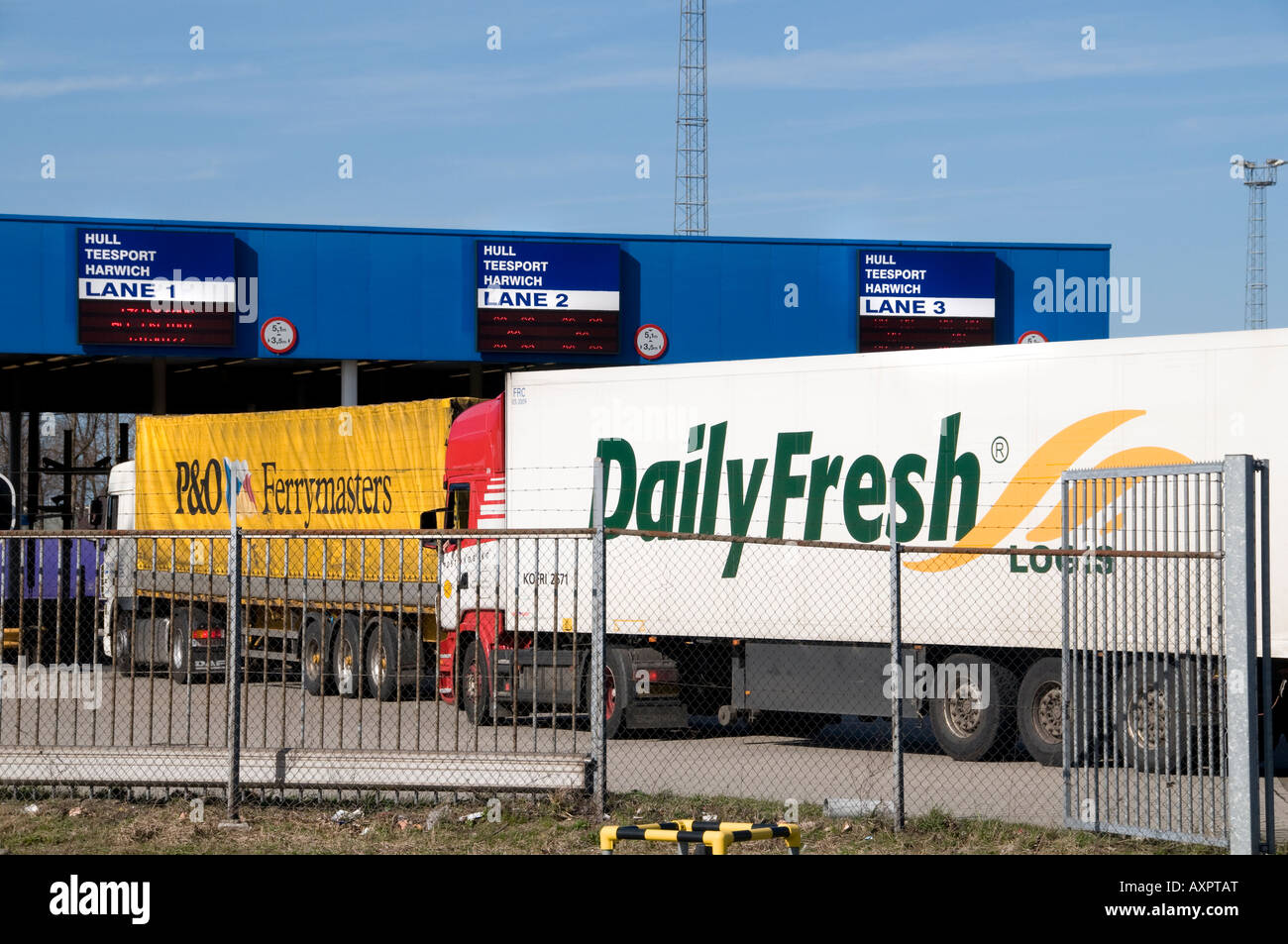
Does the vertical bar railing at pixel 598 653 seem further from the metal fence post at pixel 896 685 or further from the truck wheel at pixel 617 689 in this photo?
the truck wheel at pixel 617 689

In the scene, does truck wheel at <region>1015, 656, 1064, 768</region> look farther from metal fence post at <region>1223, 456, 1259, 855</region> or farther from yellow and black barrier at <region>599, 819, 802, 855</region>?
yellow and black barrier at <region>599, 819, 802, 855</region>

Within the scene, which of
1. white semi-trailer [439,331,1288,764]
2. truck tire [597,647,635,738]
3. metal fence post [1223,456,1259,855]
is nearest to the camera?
metal fence post [1223,456,1259,855]

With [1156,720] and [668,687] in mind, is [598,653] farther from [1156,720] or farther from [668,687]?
[668,687]

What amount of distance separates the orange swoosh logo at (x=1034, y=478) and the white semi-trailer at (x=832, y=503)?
0.02m

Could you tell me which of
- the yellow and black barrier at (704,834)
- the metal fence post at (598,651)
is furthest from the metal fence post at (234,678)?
the yellow and black barrier at (704,834)

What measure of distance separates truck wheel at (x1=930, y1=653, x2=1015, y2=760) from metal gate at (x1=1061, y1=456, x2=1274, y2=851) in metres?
3.20

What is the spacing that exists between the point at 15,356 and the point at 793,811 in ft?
78.9

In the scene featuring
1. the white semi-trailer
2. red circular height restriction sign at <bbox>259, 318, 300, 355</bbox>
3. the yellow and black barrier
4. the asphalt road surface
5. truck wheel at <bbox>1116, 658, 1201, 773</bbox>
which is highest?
red circular height restriction sign at <bbox>259, 318, 300, 355</bbox>

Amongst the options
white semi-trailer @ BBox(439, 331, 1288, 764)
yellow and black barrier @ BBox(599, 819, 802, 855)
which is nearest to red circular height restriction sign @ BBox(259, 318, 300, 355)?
white semi-trailer @ BBox(439, 331, 1288, 764)

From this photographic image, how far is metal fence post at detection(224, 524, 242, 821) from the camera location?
1108 cm

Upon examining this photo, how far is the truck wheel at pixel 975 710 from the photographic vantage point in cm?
1463

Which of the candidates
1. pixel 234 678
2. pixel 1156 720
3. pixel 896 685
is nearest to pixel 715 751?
pixel 896 685
